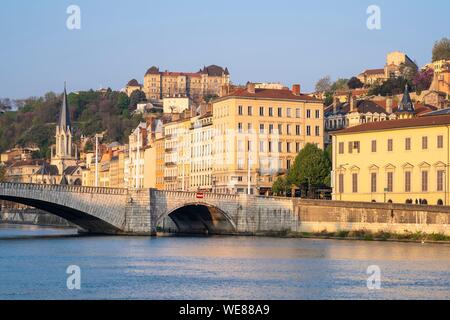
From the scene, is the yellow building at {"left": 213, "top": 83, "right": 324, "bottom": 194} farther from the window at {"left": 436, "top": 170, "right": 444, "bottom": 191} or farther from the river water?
the river water

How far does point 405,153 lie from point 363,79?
118743mm

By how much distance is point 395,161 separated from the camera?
255 feet

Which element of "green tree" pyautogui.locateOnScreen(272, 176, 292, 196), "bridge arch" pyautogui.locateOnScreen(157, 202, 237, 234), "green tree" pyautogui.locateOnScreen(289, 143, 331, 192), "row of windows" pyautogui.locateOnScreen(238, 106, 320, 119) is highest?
"row of windows" pyautogui.locateOnScreen(238, 106, 320, 119)

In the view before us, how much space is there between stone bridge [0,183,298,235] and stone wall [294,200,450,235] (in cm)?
134

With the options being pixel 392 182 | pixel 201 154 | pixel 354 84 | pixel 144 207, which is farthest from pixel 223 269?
pixel 354 84

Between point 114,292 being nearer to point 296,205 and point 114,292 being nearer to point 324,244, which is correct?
point 324,244
